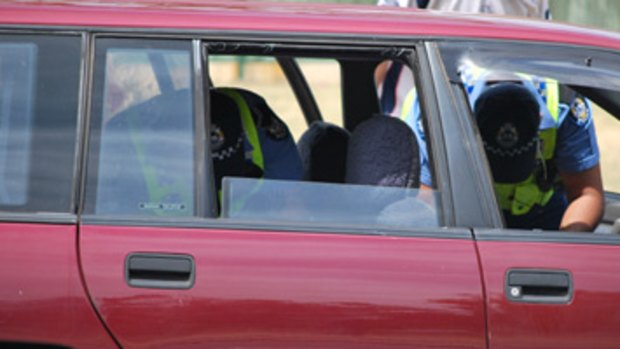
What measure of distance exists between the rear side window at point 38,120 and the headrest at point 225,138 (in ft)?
1.49

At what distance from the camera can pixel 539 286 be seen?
303 centimetres

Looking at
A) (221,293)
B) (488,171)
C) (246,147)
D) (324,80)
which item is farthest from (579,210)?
(324,80)

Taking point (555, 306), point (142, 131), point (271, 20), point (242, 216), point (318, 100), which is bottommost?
point (555, 306)

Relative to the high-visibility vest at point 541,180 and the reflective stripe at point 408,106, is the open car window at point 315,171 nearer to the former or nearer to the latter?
the reflective stripe at point 408,106

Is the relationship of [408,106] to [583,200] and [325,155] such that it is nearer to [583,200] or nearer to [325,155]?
[325,155]

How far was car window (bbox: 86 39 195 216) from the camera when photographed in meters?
3.05

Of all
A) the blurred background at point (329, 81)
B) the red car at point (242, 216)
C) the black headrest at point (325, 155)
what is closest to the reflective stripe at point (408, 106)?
the black headrest at point (325, 155)

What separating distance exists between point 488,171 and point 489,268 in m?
0.27

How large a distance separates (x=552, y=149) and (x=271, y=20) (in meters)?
1.15

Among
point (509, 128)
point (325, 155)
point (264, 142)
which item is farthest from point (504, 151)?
point (264, 142)

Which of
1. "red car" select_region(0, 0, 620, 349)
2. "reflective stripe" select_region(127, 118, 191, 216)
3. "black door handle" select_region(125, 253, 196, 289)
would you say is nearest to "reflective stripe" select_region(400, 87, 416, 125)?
"red car" select_region(0, 0, 620, 349)

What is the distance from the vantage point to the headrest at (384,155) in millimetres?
3434

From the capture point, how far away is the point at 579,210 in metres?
3.70

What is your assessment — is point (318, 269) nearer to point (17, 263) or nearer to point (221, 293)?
point (221, 293)
